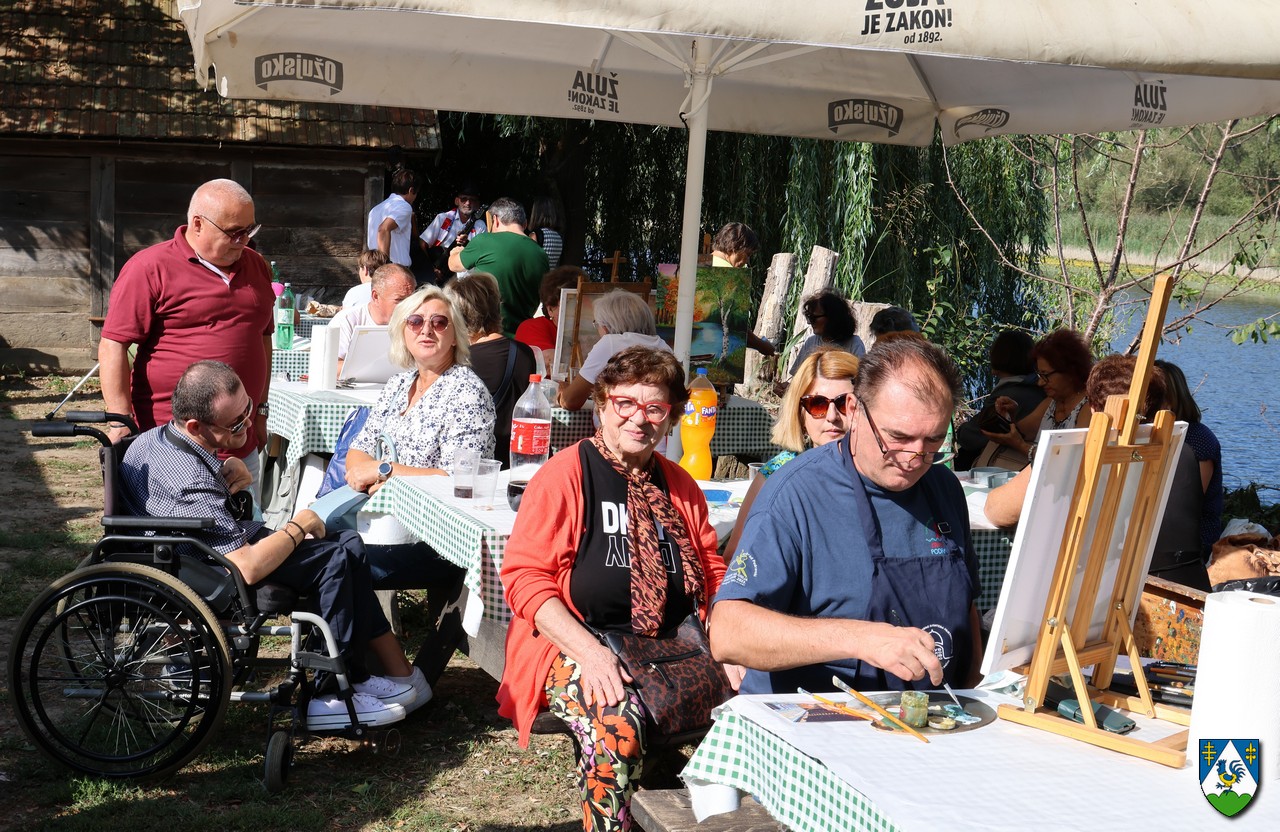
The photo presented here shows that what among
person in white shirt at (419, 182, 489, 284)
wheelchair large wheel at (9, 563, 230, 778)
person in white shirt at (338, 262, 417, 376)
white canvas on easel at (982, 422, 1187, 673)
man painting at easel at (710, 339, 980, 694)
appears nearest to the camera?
white canvas on easel at (982, 422, 1187, 673)

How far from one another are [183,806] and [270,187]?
35.2 feet

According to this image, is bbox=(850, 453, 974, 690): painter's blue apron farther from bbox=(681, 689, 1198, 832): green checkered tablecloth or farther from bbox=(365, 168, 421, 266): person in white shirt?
bbox=(365, 168, 421, 266): person in white shirt

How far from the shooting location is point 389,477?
481 centimetres

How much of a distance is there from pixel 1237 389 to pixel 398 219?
9.22m

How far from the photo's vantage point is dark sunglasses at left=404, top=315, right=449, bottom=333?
5062 mm

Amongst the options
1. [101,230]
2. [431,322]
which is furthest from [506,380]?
[101,230]

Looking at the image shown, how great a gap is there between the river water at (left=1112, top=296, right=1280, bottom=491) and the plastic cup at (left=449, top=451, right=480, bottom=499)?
4.14m

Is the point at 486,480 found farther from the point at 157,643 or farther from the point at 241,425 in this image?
the point at 157,643

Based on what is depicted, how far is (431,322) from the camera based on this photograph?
5062 millimetres

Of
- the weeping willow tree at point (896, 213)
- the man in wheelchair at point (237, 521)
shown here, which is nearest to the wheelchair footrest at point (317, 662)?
the man in wheelchair at point (237, 521)

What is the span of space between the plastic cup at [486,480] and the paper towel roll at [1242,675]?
2.71m

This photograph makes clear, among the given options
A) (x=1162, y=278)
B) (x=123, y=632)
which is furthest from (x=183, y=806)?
(x=1162, y=278)

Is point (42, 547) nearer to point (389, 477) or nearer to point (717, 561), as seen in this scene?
point (389, 477)

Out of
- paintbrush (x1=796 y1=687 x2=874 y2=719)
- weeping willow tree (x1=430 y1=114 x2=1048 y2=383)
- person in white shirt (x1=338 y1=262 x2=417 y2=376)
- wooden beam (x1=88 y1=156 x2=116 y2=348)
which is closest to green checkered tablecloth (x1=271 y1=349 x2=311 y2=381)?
person in white shirt (x1=338 y1=262 x2=417 y2=376)
